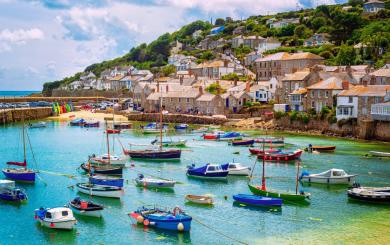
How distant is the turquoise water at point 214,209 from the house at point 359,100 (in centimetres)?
952

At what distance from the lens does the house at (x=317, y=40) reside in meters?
144

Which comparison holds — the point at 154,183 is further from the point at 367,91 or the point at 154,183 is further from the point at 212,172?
the point at 367,91

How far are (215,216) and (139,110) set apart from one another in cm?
8740

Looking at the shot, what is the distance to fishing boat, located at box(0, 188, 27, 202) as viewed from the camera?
4184 cm

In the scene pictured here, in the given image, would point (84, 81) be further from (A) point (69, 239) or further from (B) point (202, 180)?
(A) point (69, 239)

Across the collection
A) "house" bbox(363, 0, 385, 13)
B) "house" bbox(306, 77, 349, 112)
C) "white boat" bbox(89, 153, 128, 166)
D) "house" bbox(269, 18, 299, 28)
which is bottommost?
"white boat" bbox(89, 153, 128, 166)

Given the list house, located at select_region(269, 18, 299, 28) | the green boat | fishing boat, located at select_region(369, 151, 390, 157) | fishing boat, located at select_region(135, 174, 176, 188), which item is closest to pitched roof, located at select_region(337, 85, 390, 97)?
fishing boat, located at select_region(369, 151, 390, 157)

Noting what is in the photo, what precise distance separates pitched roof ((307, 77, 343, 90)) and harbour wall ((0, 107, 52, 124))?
198 ft

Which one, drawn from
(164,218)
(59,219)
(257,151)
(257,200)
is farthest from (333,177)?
(59,219)

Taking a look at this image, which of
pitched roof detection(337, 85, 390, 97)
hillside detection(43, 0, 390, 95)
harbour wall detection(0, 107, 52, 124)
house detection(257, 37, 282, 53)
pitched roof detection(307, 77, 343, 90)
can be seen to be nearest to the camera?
pitched roof detection(337, 85, 390, 97)

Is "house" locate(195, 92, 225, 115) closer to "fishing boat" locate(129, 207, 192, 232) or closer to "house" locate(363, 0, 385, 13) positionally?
"fishing boat" locate(129, 207, 192, 232)

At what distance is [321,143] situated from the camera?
7138cm

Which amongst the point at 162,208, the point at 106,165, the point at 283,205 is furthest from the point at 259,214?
the point at 106,165

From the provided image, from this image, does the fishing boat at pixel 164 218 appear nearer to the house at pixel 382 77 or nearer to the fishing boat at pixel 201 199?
the fishing boat at pixel 201 199
